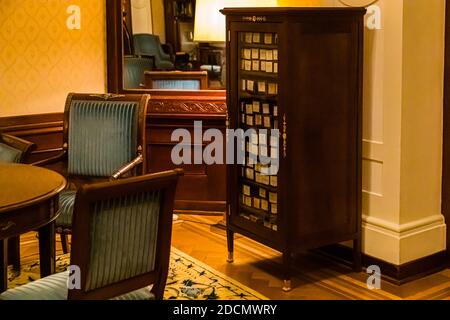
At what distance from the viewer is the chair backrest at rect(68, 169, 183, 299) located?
1.72m

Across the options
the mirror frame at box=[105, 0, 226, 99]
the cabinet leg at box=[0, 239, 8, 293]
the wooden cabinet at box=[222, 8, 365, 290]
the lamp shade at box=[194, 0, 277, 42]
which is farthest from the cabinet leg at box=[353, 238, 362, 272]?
the cabinet leg at box=[0, 239, 8, 293]

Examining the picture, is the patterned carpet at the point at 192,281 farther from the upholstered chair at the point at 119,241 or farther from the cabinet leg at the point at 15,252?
the upholstered chair at the point at 119,241

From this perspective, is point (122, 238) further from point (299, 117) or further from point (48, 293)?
point (299, 117)

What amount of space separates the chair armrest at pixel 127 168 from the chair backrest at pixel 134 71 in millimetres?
1267

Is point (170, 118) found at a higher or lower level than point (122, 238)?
higher

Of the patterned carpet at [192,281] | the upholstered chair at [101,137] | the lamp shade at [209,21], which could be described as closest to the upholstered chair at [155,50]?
the lamp shade at [209,21]

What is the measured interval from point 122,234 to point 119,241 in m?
0.02

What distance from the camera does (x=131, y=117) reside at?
332 centimetres

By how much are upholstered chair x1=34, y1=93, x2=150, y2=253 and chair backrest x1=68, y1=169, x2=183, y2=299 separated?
1.37 m

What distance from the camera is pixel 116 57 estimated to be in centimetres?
442

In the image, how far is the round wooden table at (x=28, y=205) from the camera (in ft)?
6.81

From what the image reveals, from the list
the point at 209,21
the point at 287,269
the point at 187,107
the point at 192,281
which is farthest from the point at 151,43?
the point at 287,269

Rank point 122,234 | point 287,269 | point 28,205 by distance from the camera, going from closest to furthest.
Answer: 1. point 122,234
2. point 28,205
3. point 287,269
